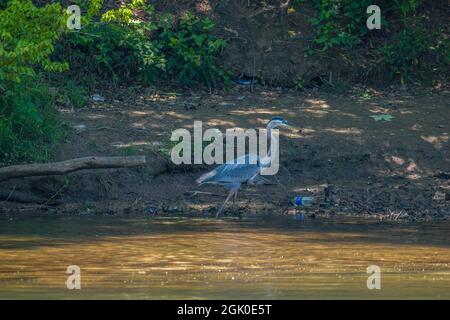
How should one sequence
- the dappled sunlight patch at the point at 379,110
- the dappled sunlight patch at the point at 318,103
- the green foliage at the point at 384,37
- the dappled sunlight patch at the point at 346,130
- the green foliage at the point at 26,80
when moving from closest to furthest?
the green foliage at the point at 26,80 → the dappled sunlight patch at the point at 346,130 → the dappled sunlight patch at the point at 379,110 → the dappled sunlight patch at the point at 318,103 → the green foliage at the point at 384,37

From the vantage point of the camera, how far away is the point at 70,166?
12.0 meters

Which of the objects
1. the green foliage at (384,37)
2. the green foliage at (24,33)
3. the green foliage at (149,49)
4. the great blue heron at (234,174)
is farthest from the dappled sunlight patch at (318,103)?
the green foliage at (24,33)

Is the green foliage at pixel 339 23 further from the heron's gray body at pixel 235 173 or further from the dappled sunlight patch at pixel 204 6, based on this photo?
the heron's gray body at pixel 235 173

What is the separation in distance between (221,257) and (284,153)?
4213mm

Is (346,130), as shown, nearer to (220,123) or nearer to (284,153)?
(284,153)

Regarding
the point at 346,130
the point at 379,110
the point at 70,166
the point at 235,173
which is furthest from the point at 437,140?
the point at 70,166

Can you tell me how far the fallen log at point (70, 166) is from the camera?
39.2 ft

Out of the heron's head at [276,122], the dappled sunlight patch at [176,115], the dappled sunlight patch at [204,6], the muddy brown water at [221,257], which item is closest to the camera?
the muddy brown water at [221,257]

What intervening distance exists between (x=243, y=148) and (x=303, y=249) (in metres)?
4.08

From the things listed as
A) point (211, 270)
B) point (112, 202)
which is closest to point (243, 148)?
point (112, 202)

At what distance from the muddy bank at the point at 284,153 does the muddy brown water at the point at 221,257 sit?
26.8 inches

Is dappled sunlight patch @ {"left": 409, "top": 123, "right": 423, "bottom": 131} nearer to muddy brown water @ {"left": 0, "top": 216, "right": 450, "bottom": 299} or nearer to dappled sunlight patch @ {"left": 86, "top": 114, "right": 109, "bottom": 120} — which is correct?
muddy brown water @ {"left": 0, "top": 216, "right": 450, "bottom": 299}

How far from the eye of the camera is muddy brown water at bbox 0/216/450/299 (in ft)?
28.7

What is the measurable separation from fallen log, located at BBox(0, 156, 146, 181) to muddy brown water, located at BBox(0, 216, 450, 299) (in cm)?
52
